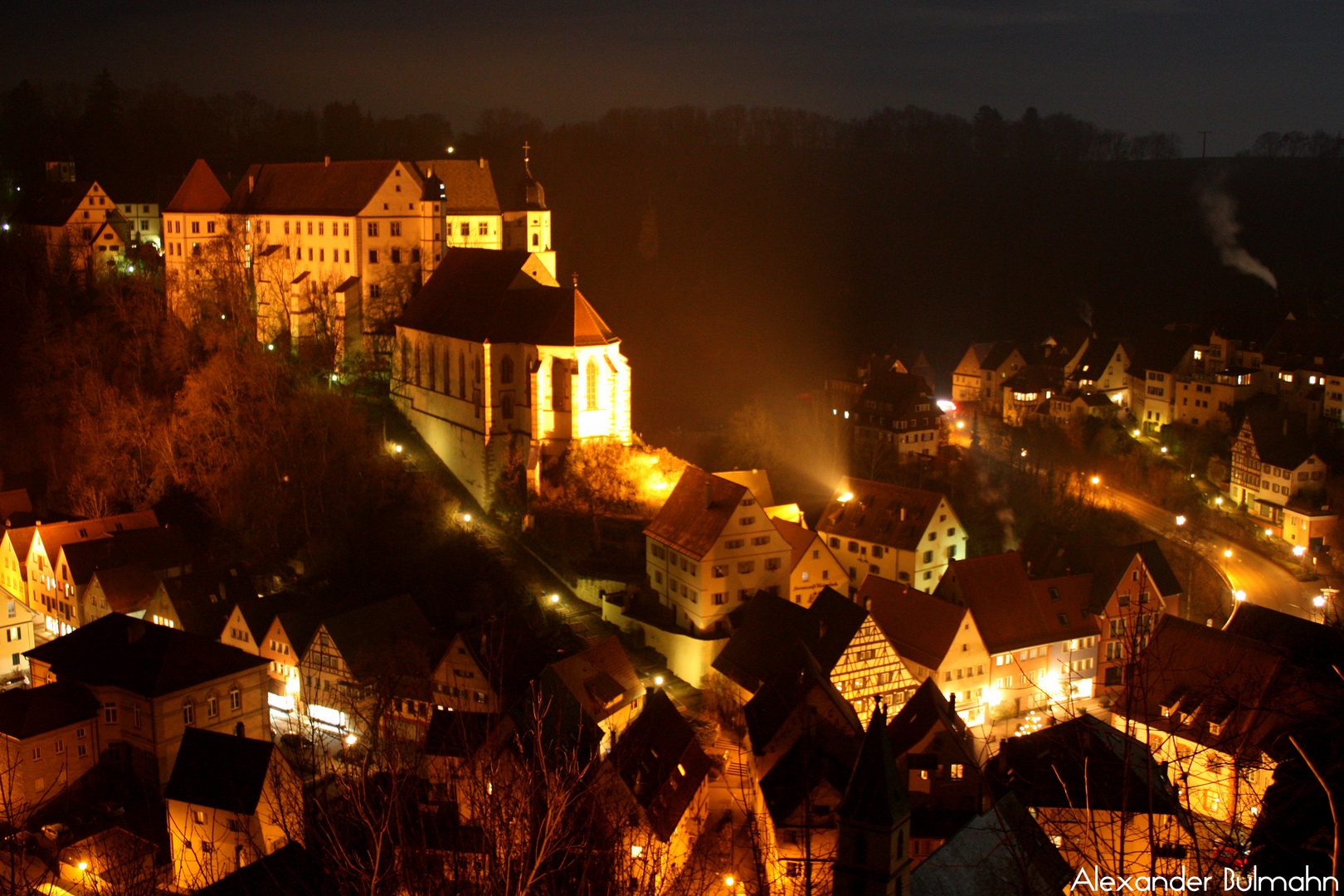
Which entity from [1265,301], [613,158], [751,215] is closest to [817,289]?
[751,215]

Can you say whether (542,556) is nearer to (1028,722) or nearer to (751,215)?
(1028,722)

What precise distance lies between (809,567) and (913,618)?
3433 millimetres

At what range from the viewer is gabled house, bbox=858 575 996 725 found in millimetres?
30500

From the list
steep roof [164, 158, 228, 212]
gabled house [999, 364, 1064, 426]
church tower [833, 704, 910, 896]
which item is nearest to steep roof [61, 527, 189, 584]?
steep roof [164, 158, 228, 212]

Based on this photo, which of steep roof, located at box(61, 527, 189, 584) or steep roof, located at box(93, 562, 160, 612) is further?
steep roof, located at box(61, 527, 189, 584)

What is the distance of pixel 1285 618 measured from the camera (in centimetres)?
2944

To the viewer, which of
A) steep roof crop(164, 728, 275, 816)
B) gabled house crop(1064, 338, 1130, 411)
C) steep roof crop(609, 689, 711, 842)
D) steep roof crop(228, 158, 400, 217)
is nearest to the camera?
steep roof crop(609, 689, 711, 842)

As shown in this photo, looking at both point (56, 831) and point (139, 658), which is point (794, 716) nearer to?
point (56, 831)

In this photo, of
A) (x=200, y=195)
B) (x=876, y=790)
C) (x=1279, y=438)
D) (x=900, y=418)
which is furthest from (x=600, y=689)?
(x=200, y=195)

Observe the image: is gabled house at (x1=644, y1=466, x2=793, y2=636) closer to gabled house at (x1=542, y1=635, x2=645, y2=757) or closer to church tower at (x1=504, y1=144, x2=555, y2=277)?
gabled house at (x1=542, y1=635, x2=645, y2=757)

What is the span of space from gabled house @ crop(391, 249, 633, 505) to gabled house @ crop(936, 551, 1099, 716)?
11589 millimetres

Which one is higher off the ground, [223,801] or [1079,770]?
[1079,770]

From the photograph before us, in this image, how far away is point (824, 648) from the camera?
28.6 metres

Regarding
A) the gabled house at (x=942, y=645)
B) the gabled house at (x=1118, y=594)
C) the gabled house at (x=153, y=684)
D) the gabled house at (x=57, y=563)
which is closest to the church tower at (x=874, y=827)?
the gabled house at (x=942, y=645)
